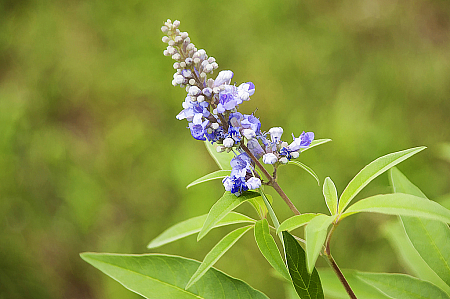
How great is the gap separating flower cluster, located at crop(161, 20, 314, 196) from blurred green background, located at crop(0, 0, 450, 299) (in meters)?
3.10

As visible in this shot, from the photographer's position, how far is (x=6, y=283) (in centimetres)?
483

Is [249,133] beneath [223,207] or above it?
above

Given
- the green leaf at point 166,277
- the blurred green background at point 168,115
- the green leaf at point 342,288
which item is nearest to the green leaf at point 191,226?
the green leaf at point 166,277

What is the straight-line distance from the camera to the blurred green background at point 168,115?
4715 millimetres

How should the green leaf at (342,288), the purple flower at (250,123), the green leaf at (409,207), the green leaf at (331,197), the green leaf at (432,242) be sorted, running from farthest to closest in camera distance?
1. the green leaf at (342,288)
2. the green leaf at (432,242)
3. the green leaf at (331,197)
4. the purple flower at (250,123)
5. the green leaf at (409,207)

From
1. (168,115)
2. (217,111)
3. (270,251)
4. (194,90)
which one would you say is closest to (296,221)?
(270,251)

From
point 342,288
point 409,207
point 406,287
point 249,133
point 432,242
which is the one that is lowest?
point 342,288

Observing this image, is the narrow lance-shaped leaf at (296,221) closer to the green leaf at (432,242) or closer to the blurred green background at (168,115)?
the green leaf at (432,242)

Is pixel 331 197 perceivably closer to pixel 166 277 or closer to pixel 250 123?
pixel 250 123

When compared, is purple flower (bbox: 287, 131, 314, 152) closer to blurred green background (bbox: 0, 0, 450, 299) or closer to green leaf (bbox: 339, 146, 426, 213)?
green leaf (bbox: 339, 146, 426, 213)

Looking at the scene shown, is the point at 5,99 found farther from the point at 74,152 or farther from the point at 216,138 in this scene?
the point at 216,138

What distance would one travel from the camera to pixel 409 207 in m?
1.32

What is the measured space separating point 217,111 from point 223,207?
380 millimetres

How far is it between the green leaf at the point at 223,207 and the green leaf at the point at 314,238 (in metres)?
0.30
